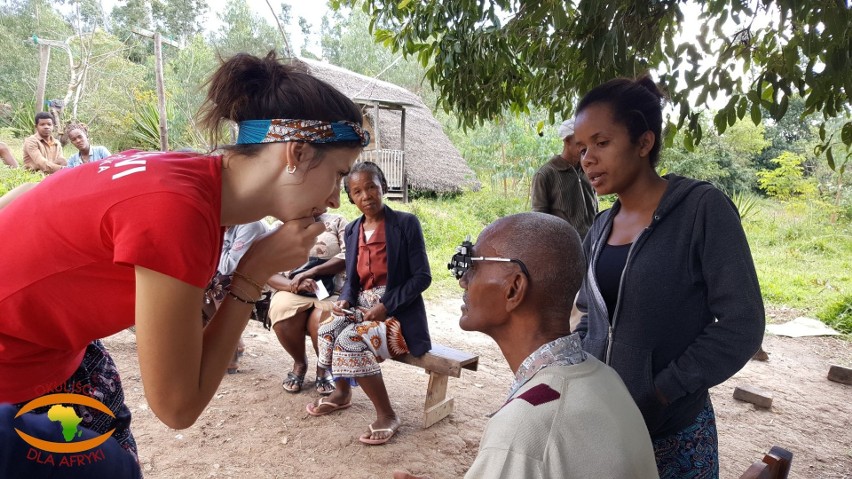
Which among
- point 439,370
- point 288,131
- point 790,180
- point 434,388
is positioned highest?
point 288,131

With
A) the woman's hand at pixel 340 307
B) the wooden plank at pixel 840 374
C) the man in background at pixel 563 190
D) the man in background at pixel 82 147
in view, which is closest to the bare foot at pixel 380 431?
the woman's hand at pixel 340 307

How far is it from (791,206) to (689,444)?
49.5 feet

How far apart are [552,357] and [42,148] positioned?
8630 mm

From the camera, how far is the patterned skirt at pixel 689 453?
1.76m

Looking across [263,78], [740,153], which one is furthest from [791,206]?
[263,78]

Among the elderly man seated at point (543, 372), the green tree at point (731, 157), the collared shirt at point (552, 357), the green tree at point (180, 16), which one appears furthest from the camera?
the green tree at point (180, 16)

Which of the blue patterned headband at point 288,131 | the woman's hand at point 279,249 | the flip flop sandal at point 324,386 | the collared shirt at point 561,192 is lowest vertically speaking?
the flip flop sandal at point 324,386

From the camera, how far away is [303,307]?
441cm

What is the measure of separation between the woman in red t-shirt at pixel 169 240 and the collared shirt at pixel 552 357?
2.15ft

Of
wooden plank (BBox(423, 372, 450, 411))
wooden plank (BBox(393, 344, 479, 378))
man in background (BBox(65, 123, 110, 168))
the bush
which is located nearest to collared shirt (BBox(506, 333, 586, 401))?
wooden plank (BBox(393, 344, 479, 378))

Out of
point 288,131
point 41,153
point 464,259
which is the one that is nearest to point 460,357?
point 464,259

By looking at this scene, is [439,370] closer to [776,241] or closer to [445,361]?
[445,361]

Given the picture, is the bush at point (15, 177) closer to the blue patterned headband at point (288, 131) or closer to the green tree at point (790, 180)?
the blue patterned headband at point (288, 131)

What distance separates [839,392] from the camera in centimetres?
522
